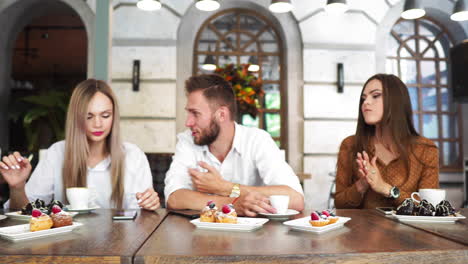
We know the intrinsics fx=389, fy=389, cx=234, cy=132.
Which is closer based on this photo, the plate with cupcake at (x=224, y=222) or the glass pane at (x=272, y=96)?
the plate with cupcake at (x=224, y=222)

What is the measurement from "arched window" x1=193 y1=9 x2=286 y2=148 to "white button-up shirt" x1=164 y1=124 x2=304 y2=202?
9.41 feet

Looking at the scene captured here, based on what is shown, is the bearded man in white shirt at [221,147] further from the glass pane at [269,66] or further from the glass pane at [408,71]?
the glass pane at [408,71]

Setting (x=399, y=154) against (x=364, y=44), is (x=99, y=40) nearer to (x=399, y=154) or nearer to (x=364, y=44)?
(x=399, y=154)

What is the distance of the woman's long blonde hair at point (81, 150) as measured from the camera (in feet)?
6.55

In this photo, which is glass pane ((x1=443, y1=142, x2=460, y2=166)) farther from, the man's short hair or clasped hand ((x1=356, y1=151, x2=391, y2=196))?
the man's short hair

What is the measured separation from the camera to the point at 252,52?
5172 millimetres

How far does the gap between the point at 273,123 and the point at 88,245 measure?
14.2ft

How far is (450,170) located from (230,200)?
4601mm

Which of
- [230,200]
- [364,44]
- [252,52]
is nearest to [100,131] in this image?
[230,200]

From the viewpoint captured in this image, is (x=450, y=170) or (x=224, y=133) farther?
(x=450, y=170)

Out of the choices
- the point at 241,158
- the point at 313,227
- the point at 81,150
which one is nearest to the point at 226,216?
the point at 313,227

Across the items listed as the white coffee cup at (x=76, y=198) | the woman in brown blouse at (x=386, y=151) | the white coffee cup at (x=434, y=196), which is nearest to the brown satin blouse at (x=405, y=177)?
the woman in brown blouse at (x=386, y=151)

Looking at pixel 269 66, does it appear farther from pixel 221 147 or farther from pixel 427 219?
pixel 427 219

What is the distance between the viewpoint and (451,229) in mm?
1218
